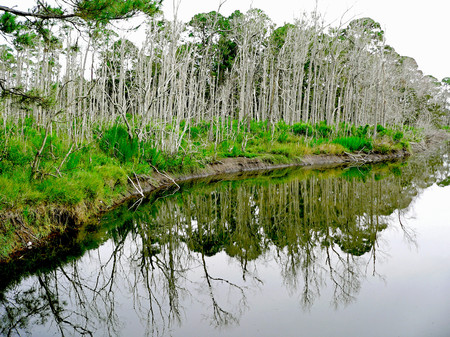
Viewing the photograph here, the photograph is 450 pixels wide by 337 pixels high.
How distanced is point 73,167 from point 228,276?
3.69 m

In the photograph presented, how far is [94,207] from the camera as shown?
5723mm

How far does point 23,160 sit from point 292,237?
13.8 ft

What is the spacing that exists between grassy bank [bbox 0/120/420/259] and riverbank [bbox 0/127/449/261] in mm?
Answer: 13

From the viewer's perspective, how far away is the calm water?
276 cm

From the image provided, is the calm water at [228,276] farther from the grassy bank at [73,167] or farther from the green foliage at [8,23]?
the green foliage at [8,23]

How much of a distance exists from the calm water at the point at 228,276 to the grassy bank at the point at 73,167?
0.45m

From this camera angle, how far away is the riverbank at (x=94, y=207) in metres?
4.11

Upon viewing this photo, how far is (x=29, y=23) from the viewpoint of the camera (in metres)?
4.03

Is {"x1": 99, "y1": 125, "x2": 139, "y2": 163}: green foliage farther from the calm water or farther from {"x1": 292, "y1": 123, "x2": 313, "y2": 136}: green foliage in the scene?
{"x1": 292, "y1": 123, "x2": 313, "y2": 136}: green foliage

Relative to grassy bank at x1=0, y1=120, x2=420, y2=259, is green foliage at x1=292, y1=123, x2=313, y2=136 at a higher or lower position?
higher

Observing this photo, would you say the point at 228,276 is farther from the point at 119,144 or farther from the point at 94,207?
the point at 119,144

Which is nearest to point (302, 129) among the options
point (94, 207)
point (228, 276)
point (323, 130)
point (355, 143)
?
point (323, 130)

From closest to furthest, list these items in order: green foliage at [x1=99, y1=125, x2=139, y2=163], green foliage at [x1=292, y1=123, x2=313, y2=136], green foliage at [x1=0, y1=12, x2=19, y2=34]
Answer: green foliage at [x1=0, y1=12, x2=19, y2=34] → green foliage at [x1=99, y1=125, x2=139, y2=163] → green foliage at [x1=292, y1=123, x2=313, y2=136]

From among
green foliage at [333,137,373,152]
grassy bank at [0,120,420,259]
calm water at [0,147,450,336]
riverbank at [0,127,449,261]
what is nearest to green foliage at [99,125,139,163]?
grassy bank at [0,120,420,259]
